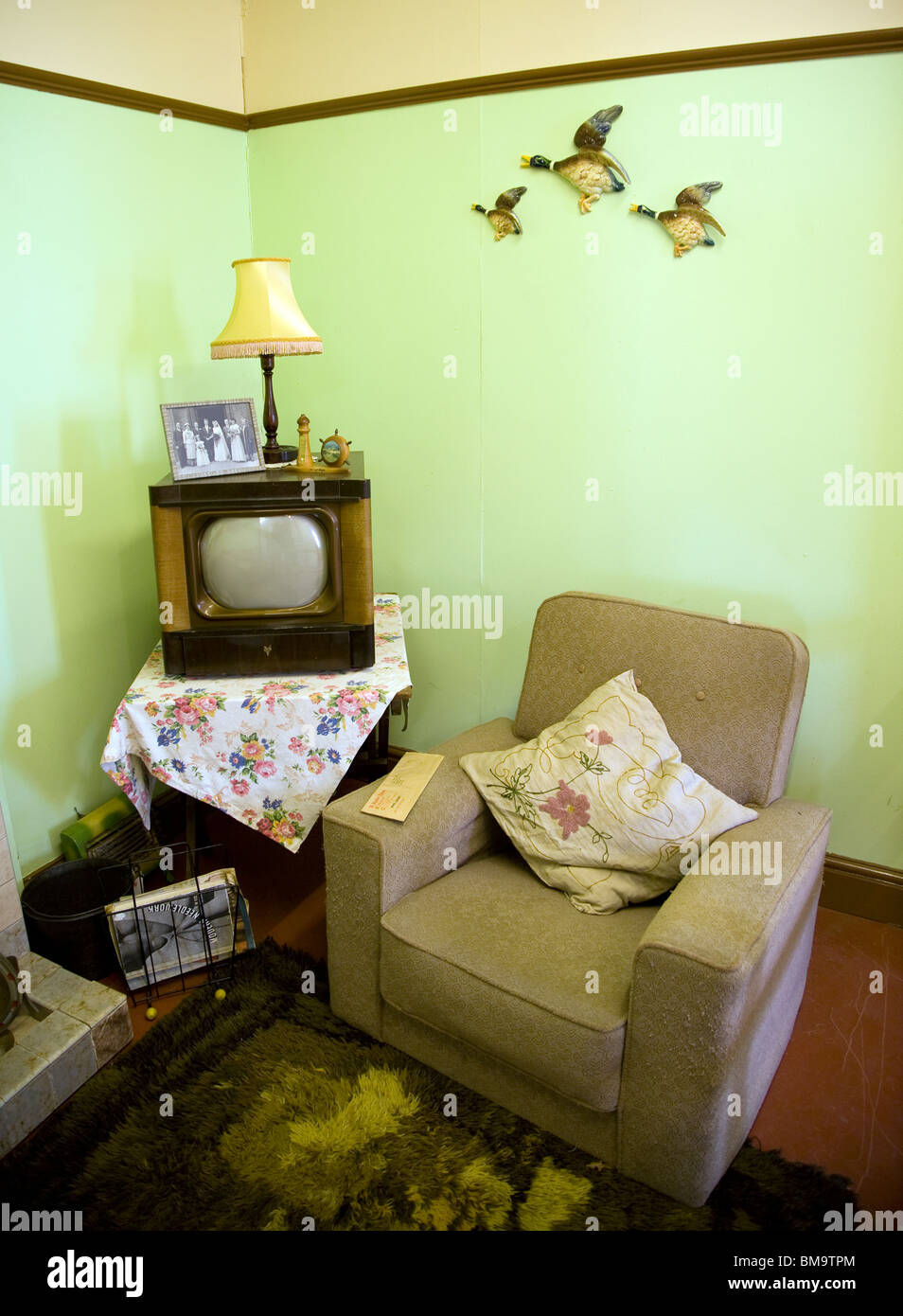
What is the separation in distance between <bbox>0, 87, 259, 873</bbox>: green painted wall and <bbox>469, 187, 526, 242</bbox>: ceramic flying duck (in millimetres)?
812

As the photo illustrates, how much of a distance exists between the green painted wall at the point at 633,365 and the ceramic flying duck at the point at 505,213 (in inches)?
1.3

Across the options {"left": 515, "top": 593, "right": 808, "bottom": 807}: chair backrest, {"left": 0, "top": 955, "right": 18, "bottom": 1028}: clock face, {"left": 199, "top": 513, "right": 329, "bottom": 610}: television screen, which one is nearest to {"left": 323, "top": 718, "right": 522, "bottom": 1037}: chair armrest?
{"left": 515, "top": 593, "right": 808, "bottom": 807}: chair backrest

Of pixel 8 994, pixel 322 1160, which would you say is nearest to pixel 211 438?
pixel 8 994

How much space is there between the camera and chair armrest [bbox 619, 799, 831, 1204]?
144 centimetres

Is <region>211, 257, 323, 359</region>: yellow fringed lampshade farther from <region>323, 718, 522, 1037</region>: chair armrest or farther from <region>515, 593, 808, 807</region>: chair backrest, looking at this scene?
<region>323, 718, 522, 1037</region>: chair armrest

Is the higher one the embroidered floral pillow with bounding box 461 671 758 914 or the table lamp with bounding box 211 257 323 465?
the table lamp with bounding box 211 257 323 465

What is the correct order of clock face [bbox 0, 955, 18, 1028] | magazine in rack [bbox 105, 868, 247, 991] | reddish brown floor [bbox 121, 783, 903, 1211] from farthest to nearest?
magazine in rack [bbox 105, 868, 247, 991]
clock face [bbox 0, 955, 18, 1028]
reddish brown floor [bbox 121, 783, 903, 1211]

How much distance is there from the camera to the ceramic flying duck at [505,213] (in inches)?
90.3

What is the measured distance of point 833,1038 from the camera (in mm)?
1980

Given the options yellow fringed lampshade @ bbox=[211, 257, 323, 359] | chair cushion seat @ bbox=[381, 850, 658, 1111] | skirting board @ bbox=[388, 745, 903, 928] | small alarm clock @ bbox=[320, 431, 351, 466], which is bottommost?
skirting board @ bbox=[388, 745, 903, 928]

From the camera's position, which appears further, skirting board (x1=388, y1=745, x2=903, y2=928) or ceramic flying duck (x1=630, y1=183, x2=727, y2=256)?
skirting board (x1=388, y1=745, x2=903, y2=928)

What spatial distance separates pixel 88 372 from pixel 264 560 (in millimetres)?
764

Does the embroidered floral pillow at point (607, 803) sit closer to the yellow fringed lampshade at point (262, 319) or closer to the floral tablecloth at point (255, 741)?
the floral tablecloth at point (255, 741)

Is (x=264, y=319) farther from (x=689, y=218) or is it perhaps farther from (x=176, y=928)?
(x=176, y=928)
